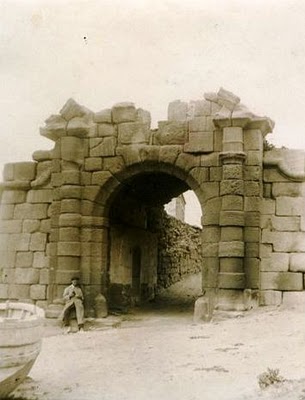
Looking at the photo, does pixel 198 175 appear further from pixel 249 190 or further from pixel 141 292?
pixel 141 292

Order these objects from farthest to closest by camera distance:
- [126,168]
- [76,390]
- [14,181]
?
[14,181] < [126,168] < [76,390]

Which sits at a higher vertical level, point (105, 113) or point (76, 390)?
point (105, 113)

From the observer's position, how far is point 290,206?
39.1 feet

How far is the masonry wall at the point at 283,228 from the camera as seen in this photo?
38.2 ft

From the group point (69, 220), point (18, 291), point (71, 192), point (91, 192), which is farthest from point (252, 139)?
point (18, 291)

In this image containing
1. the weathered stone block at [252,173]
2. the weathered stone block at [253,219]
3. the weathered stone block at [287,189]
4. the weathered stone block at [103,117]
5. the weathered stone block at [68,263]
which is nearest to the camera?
the weathered stone block at [253,219]

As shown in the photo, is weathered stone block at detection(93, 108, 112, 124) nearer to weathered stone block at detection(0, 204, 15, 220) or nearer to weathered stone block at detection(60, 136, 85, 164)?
weathered stone block at detection(60, 136, 85, 164)

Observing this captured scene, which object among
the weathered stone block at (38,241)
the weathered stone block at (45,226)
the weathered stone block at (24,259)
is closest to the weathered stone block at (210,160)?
the weathered stone block at (45,226)

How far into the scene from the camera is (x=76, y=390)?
6.67 metres

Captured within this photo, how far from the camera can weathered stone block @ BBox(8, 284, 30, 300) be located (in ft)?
42.9

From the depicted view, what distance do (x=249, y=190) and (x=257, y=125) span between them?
1.38 metres

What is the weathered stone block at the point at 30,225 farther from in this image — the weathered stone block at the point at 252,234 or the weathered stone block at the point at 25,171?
the weathered stone block at the point at 252,234

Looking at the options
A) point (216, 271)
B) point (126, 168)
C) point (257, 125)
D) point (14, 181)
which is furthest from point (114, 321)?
point (257, 125)

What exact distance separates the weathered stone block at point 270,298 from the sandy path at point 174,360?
0.93ft
